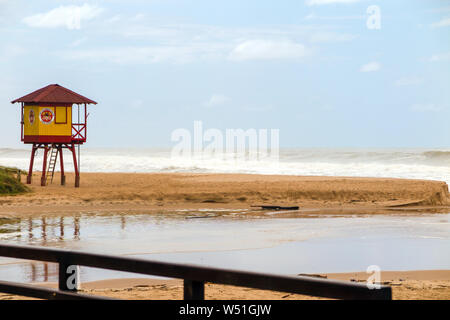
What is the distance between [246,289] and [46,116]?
20497 mm

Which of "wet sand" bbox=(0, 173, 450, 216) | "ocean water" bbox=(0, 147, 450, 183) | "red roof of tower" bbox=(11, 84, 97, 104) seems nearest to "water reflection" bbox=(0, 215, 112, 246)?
"wet sand" bbox=(0, 173, 450, 216)

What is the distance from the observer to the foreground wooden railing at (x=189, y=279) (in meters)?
3.90

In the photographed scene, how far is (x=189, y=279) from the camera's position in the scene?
4.61 meters

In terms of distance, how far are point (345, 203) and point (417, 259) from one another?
1277 cm

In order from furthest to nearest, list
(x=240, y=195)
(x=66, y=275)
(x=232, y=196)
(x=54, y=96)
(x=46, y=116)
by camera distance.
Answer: (x=46, y=116)
(x=54, y=96)
(x=240, y=195)
(x=232, y=196)
(x=66, y=275)

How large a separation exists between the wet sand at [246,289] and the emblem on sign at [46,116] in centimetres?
1895

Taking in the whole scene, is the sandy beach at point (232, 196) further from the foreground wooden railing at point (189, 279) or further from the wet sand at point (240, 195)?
the foreground wooden railing at point (189, 279)

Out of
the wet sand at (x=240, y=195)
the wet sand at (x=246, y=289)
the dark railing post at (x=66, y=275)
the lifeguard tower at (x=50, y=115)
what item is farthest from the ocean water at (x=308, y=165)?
the dark railing post at (x=66, y=275)

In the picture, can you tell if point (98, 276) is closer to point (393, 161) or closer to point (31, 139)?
point (31, 139)

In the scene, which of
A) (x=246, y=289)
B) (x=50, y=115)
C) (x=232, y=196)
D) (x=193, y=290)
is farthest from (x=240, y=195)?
(x=193, y=290)

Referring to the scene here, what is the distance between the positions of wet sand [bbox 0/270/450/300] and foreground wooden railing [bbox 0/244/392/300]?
297 centimetres

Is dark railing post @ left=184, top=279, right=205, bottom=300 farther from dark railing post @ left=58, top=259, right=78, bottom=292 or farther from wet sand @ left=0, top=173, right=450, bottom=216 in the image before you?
wet sand @ left=0, top=173, right=450, bottom=216

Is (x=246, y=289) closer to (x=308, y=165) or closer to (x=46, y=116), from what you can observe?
(x=46, y=116)

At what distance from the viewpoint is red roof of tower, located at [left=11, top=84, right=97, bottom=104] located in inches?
1075
